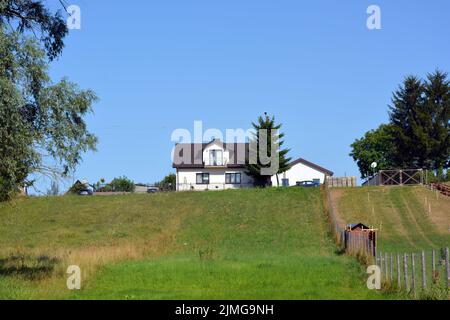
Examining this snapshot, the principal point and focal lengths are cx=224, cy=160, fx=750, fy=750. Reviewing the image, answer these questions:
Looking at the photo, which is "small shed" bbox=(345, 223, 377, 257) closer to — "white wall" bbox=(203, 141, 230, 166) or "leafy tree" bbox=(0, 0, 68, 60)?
"leafy tree" bbox=(0, 0, 68, 60)

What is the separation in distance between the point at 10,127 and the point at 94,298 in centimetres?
777

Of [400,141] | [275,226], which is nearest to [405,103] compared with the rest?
[400,141]

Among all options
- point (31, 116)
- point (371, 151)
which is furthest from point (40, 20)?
point (371, 151)

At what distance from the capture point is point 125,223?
190ft

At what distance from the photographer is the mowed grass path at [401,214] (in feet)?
152

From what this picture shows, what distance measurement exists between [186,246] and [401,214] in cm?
1885

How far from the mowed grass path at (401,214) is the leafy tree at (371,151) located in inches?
1994

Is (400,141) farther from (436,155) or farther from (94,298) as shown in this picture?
(94,298)

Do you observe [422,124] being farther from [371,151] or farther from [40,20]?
[40,20]

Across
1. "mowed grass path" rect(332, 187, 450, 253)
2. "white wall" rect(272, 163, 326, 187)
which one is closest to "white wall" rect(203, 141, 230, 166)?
"white wall" rect(272, 163, 326, 187)

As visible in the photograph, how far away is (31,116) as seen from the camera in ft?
84.0

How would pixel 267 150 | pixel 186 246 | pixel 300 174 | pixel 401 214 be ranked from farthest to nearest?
pixel 300 174 < pixel 267 150 < pixel 401 214 < pixel 186 246
